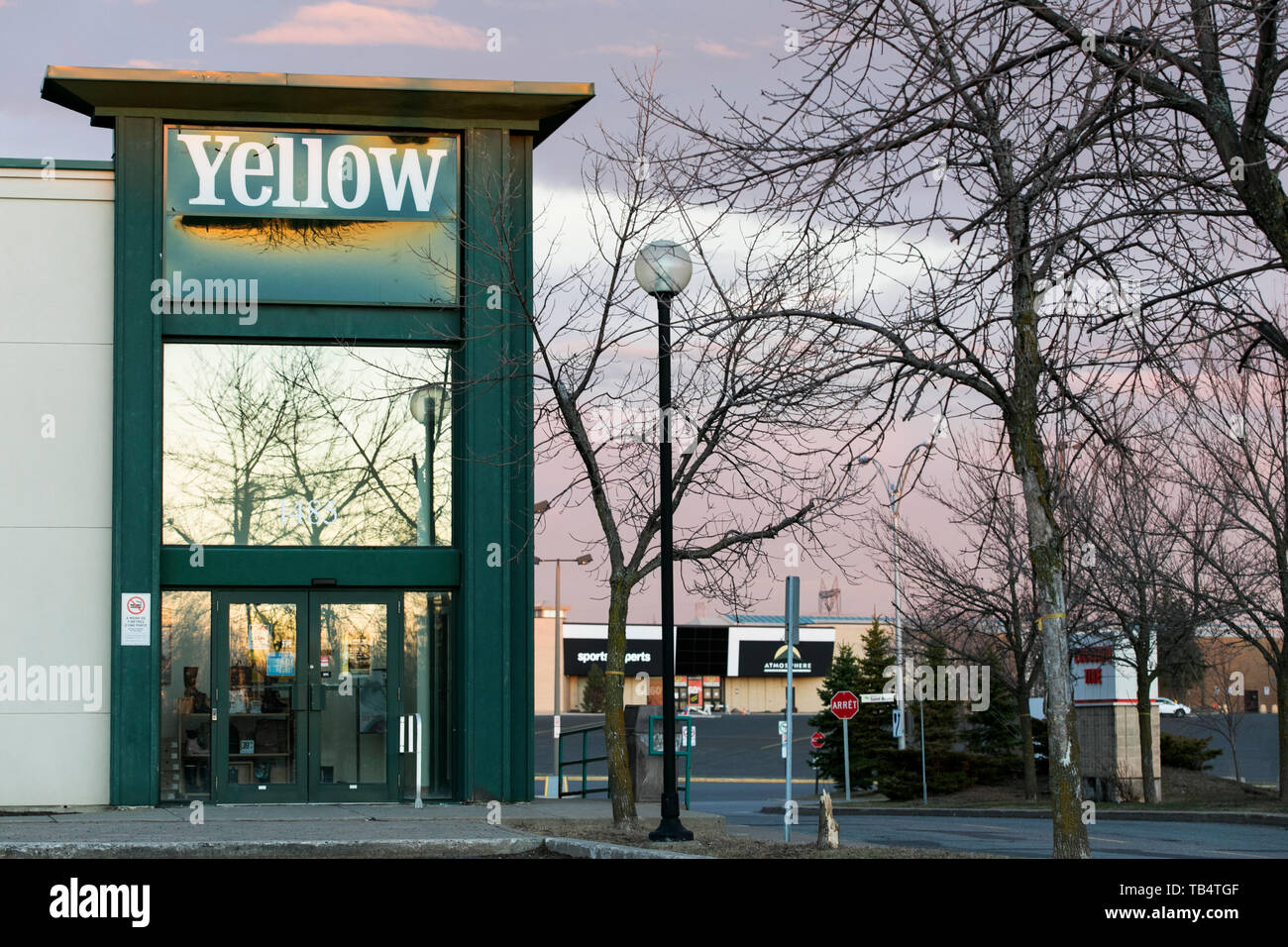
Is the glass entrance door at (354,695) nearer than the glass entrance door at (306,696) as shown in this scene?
No

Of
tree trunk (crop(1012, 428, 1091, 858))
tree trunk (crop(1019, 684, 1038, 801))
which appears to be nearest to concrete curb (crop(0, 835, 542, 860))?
tree trunk (crop(1012, 428, 1091, 858))

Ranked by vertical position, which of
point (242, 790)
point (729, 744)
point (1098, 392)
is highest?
point (1098, 392)

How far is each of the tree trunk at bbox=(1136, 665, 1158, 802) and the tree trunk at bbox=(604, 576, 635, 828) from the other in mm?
20092

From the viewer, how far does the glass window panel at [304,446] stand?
17.2m

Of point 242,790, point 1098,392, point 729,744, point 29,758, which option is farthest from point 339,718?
point 729,744

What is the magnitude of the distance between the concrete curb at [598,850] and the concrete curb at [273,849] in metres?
0.37

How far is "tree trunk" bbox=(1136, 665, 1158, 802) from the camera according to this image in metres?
31.8

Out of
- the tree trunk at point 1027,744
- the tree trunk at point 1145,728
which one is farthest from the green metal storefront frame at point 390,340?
the tree trunk at point 1145,728

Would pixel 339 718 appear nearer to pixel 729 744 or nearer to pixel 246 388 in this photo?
pixel 246 388

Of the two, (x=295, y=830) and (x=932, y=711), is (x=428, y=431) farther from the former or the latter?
(x=932, y=711)

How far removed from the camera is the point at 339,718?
17.1m

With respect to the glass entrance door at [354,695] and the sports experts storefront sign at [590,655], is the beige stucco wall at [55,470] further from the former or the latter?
the sports experts storefront sign at [590,655]

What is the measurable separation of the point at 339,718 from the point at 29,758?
137 inches

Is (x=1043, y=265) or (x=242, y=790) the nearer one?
(x=1043, y=265)
